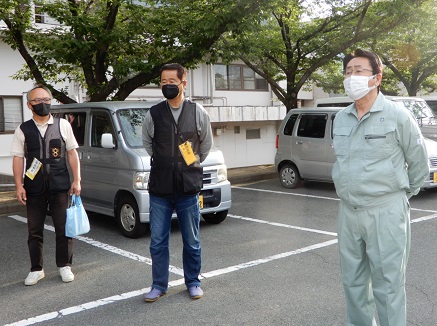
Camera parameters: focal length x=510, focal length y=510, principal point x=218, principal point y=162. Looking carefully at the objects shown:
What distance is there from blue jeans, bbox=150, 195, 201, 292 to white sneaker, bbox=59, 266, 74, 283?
1.09m

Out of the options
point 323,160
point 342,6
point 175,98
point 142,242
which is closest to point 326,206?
point 323,160

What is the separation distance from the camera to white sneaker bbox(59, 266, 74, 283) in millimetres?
5133

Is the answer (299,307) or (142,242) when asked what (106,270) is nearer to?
(142,242)

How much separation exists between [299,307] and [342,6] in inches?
452

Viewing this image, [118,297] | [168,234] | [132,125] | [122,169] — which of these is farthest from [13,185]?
[168,234]

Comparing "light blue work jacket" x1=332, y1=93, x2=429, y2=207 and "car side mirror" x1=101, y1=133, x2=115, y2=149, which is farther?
"car side mirror" x1=101, y1=133, x2=115, y2=149

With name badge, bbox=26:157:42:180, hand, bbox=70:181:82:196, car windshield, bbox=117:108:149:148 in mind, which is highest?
car windshield, bbox=117:108:149:148

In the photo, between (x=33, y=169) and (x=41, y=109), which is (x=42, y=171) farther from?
(x=41, y=109)

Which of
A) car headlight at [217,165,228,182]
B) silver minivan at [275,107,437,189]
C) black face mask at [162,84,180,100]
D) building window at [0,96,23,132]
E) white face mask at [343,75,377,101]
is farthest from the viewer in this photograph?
building window at [0,96,23,132]

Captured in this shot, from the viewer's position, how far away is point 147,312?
422 centimetres

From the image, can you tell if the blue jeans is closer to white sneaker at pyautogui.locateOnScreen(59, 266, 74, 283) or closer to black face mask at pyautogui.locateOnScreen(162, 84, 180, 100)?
black face mask at pyautogui.locateOnScreen(162, 84, 180, 100)

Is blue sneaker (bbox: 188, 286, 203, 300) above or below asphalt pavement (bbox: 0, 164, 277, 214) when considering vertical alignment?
below

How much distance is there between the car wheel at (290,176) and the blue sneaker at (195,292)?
7114 millimetres

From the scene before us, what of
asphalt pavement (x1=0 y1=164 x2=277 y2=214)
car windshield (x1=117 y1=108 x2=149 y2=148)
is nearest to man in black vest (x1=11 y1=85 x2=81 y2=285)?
car windshield (x1=117 y1=108 x2=149 y2=148)
